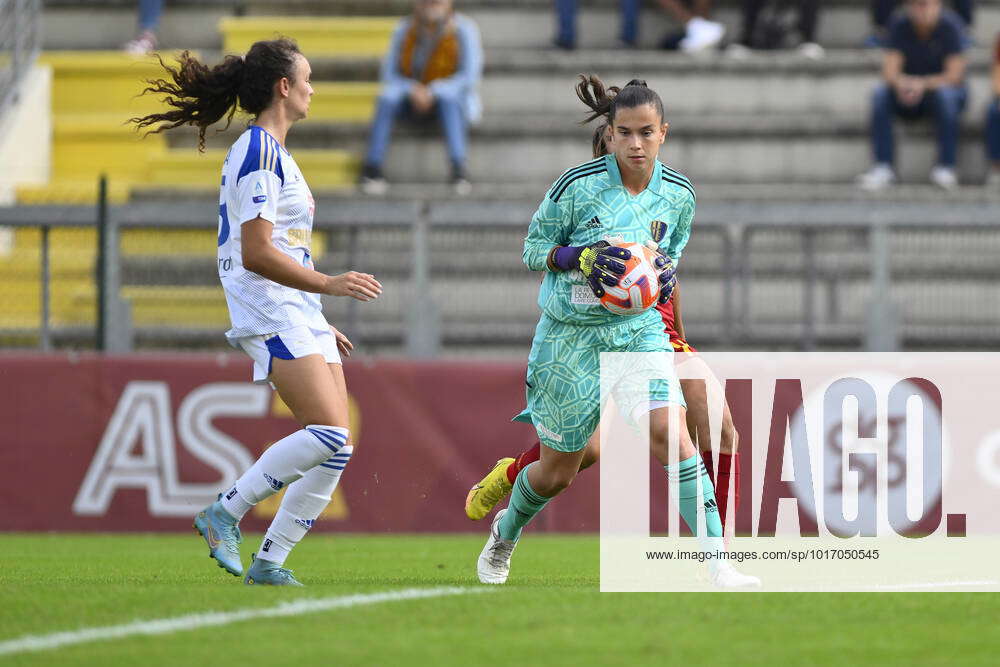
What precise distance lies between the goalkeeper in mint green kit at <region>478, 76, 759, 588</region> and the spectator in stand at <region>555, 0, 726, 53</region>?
10461 millimetres

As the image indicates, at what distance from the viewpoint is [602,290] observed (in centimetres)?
637

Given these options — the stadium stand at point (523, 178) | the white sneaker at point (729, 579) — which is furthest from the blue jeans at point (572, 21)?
the white sneaker at point (729, 579)

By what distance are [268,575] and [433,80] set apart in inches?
382

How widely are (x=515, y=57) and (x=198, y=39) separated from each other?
3.69m

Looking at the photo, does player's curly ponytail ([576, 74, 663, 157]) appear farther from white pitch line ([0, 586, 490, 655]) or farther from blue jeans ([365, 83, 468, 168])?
blue jeans ([365, 83, 468, 168])

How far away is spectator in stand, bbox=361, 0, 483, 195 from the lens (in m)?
15.6

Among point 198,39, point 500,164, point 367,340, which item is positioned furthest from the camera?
point 198,39

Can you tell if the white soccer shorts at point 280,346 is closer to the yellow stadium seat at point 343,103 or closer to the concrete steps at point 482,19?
the yellow stadium seat at point 343,103

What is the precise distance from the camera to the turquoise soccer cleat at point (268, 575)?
266 inches

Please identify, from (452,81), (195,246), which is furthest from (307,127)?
(195,246)

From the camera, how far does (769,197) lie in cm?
1534

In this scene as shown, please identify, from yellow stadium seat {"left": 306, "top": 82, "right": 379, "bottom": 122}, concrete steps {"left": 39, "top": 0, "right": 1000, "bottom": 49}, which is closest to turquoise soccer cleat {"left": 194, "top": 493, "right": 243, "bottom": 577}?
yellow stadium seat {"left": 306, "top": 82, "right": 379, "bottom": 122}

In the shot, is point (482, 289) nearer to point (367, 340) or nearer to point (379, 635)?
point (367, 340)

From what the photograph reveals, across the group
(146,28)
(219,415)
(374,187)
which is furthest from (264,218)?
(146,28)
